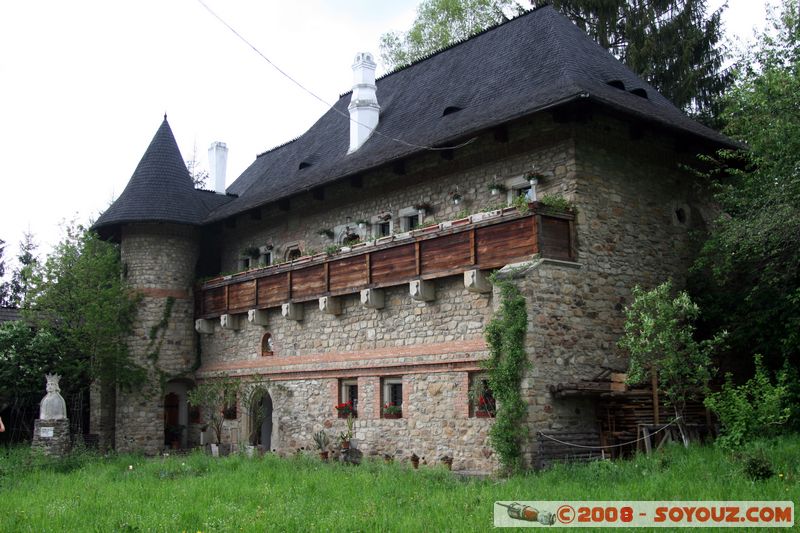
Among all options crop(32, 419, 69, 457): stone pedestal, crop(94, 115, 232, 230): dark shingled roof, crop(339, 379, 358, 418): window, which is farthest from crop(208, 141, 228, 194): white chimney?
crop(339, 379, 358, 418): window

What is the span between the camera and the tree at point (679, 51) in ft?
86.6

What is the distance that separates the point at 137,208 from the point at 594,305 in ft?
45.9

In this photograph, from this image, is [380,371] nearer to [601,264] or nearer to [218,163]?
[601,264]

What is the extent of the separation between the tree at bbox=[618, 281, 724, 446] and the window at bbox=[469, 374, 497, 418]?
8.28ft

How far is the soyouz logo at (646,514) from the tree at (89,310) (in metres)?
15.9

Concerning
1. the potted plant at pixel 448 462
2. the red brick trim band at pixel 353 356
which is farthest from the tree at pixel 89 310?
the potted plant at pixel 448 462

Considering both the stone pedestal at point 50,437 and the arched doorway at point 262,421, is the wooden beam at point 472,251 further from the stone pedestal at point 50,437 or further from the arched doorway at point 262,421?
the stone pedestal at point 50,437

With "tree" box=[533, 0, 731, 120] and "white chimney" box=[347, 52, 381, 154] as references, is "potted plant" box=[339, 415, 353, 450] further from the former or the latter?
"tree" box=[533, 0, 731, 120]

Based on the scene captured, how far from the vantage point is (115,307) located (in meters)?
23.6

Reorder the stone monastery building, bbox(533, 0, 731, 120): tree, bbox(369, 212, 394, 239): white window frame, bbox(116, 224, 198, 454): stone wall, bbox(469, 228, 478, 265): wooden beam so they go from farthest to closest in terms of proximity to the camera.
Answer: bbox(533, 0, 731, 120): tree → bbox(116, 224, 198, 454): stone wall → bbox(369, 212, 394, 239): white window frame → bbox(469, 228, 478, 265): wooden beam → the stone monastery building

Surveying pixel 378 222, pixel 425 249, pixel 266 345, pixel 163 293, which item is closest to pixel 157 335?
pixel 163 293

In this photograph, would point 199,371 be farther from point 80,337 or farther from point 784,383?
point 784,383

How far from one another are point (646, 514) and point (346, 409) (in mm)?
10407

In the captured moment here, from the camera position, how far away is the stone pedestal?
20391mm
